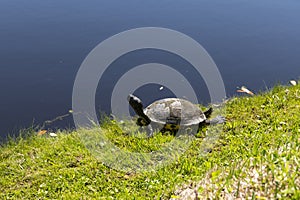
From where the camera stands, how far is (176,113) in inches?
221

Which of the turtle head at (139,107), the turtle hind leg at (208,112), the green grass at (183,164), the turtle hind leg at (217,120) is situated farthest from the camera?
A: the turtle hind leg at (208,112)

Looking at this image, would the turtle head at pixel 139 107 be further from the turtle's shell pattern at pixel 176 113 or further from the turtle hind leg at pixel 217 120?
the turtle hind leg at pixel 217 120

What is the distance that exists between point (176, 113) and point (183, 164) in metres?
1.28

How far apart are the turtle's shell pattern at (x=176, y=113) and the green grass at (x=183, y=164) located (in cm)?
36

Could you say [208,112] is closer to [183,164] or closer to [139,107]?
[139,107]

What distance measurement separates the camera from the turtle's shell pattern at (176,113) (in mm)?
5609

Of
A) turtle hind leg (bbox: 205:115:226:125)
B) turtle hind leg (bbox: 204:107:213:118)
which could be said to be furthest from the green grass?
turtle hind leg (bbox: 204:107:213:118)

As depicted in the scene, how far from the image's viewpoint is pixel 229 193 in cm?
321

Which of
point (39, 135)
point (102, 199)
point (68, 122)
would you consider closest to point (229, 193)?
point (102, 199)

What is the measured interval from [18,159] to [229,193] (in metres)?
3.24

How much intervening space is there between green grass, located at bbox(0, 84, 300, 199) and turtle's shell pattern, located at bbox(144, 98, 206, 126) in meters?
0.36

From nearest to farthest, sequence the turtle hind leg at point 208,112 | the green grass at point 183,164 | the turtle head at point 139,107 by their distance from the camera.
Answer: the green grass at point 183,164, the turtle head at point 139,107, the turtle hind leg at point 208,112

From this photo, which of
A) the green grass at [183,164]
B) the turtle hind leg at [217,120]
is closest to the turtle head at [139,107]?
the green grass at [183,164]

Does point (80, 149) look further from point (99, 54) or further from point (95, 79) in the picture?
point (99, 54)
